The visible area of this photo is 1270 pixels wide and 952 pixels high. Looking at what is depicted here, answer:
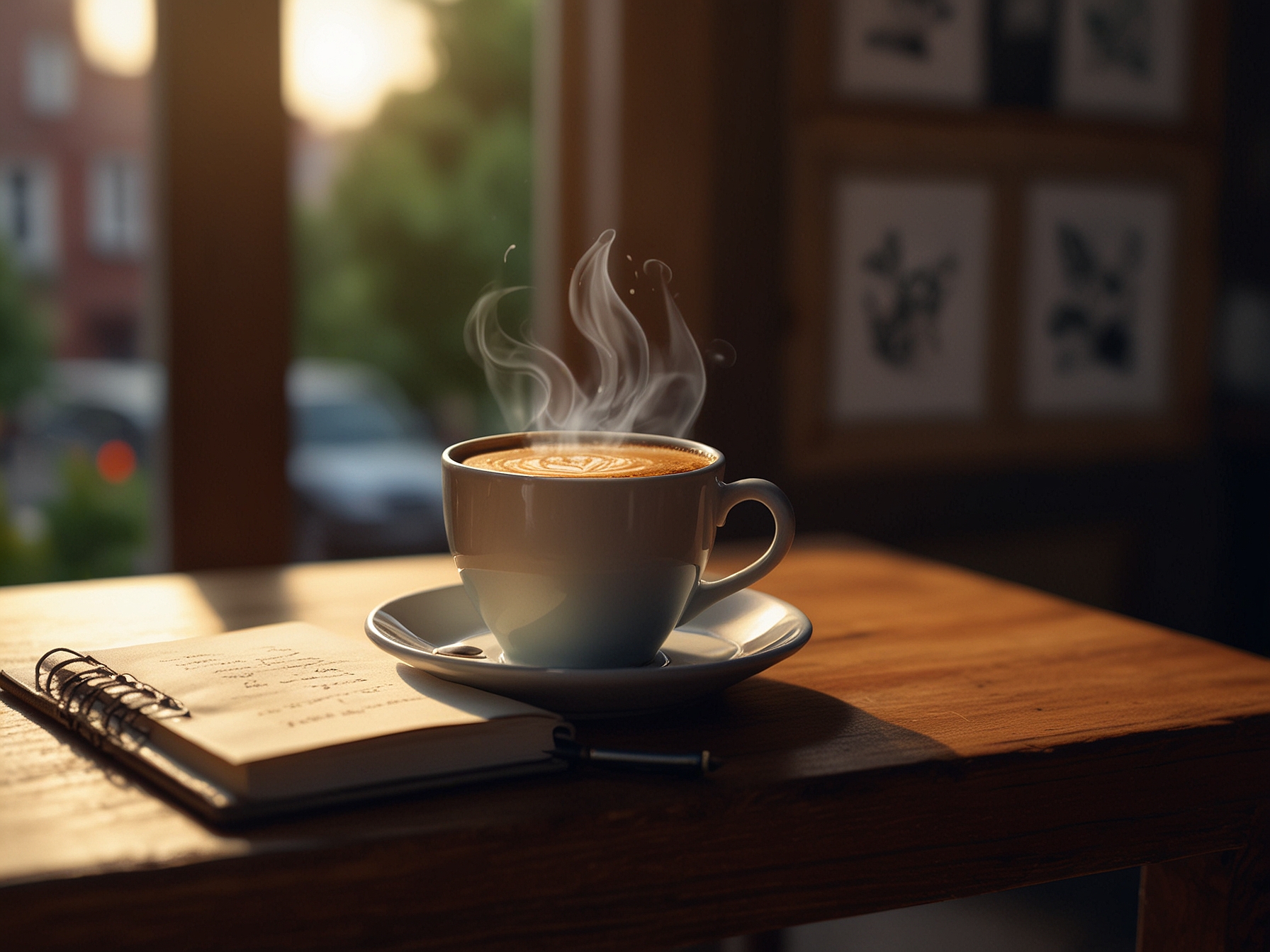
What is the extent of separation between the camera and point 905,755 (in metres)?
0.63

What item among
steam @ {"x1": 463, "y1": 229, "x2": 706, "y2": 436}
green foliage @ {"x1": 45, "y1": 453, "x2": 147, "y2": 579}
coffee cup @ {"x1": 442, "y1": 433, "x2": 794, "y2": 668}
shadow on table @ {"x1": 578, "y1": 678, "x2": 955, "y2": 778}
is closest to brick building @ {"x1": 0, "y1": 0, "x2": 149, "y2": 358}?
green foliage @ {"x1": 45, "y1": 453, "x2": 147, "y2": 579}

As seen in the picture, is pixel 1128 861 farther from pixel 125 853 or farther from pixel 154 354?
pixel 154 354

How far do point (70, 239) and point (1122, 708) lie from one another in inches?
69.0

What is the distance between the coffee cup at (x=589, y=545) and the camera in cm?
68

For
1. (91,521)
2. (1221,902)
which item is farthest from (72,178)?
(1221,902)

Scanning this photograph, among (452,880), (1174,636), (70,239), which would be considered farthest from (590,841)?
(70,239)

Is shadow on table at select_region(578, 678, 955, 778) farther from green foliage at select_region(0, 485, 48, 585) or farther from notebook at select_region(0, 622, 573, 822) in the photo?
green foliage at select_region(0, 485, 48, 585)

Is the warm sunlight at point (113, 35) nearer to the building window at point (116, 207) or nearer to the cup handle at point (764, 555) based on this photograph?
the building window at point (116, 207)

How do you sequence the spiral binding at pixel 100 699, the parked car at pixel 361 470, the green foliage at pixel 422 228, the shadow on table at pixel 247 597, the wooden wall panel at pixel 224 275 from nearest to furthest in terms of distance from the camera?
the spiral binding at pixel 100 699, the shadow on table at pixel 247 597, the wooden wall panel at pixel 224 275, the parked car at pixel 361 470, the green foliage at pixel 422 228

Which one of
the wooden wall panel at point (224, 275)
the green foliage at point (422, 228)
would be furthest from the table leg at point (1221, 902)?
the green foliage at point (422, 228)

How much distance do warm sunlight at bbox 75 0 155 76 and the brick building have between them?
0.03 ft

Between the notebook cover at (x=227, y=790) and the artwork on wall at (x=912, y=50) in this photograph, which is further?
the artwork on wall at (x=912, y=50)

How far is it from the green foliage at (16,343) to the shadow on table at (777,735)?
1.55 m

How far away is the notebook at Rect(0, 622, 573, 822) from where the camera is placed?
0.53 m
